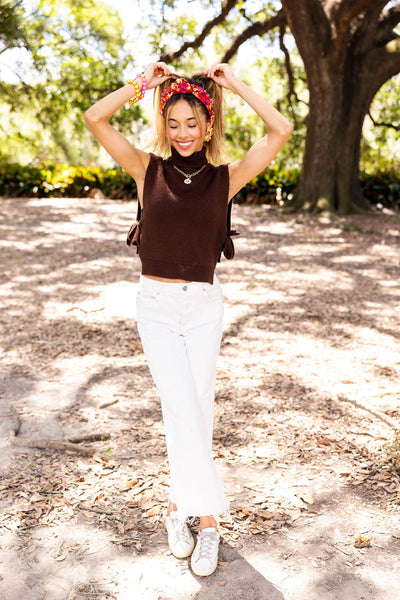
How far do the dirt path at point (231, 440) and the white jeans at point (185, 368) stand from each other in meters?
0.40

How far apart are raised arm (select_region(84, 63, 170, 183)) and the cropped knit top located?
74 mm

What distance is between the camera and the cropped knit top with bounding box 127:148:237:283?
273cm

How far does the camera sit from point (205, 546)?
281 centimetres

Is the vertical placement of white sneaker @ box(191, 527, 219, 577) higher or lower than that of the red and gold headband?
lower

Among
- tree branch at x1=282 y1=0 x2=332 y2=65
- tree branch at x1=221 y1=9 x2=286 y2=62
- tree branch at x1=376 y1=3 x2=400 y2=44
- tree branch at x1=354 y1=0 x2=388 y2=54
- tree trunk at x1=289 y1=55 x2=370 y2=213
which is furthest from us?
tree branch at x1=221 y1=9 x2=286 y2=62

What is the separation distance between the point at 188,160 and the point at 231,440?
6.59 ft

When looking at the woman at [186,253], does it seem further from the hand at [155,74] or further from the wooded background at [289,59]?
the wooded background at [289,59]

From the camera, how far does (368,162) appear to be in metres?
20.8

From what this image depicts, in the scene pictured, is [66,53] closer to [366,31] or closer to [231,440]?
[366,31]

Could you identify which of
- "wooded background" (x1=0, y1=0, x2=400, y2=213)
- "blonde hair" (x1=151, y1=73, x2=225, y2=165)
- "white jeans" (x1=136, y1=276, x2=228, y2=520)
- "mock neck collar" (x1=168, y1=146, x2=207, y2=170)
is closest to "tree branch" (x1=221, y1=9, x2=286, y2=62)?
"wooded background" (x1=0, y1=0, x2=400, y2=213)

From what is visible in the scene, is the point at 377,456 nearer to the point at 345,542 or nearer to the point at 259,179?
the point at 345,542

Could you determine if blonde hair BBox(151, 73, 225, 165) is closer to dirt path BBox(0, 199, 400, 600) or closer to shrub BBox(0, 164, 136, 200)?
dirt path BBox(0, 199, 400, 600)

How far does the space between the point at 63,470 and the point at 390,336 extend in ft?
12.0

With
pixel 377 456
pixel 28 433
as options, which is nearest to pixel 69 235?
pixel 28 433
